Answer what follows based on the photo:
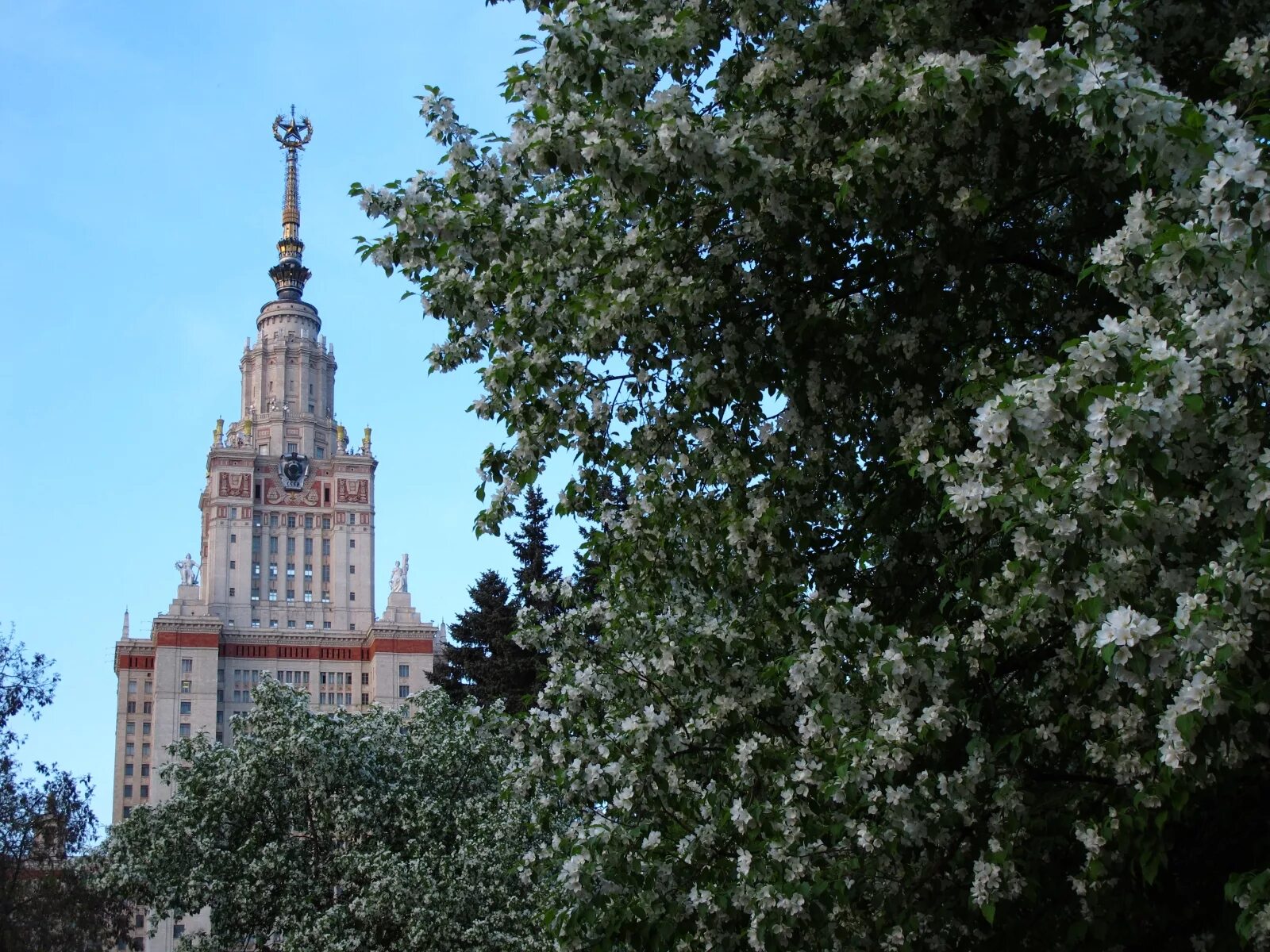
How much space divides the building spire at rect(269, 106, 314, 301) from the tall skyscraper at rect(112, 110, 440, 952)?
0.93 ft

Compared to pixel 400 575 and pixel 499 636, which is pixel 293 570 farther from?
pixel 499 636

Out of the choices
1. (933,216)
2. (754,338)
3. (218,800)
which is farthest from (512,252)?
(218,800)

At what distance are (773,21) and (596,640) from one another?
6503mm

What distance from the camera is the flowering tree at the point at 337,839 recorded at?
32156 millimetres

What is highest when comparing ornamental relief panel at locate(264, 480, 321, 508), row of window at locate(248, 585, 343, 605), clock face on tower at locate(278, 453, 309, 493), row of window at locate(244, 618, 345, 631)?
clock face on tower at locate(278, 453, 309, 493)

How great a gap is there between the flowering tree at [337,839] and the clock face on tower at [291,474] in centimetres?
12212

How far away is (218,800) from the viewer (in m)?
35.6

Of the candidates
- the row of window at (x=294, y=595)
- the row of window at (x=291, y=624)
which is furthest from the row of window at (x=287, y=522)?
the row of window at (x=291, y=624)

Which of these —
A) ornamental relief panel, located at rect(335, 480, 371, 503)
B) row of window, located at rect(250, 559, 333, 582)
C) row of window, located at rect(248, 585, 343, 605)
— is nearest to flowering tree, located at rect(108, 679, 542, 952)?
row of window, located at rect(248, 585, 343, 605)

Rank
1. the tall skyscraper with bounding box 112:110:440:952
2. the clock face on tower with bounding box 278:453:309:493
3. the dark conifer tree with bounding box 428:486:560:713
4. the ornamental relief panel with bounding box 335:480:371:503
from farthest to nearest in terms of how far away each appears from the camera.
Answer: the ornamental relief panel with bounding box 335:480:371:503
the clock face on tower with bounding box 278:453:309:493
the tall skyscraper with bounding box 112:110:440:952
the dark conifer tree with bounding box 428:486:560:713

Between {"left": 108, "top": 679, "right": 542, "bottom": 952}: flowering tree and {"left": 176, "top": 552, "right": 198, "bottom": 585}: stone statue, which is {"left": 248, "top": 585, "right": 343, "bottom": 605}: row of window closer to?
{"left": 176, "top": 552, "right": 198, "bottom": 585}: stone statue

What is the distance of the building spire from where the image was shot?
167125 millimetres

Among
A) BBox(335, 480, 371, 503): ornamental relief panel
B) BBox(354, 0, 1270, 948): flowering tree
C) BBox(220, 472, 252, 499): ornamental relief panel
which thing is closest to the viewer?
BBox(354, 0, 1270, 948): flowering tree

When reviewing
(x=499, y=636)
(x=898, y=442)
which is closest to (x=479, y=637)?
(x=499, y=636)
